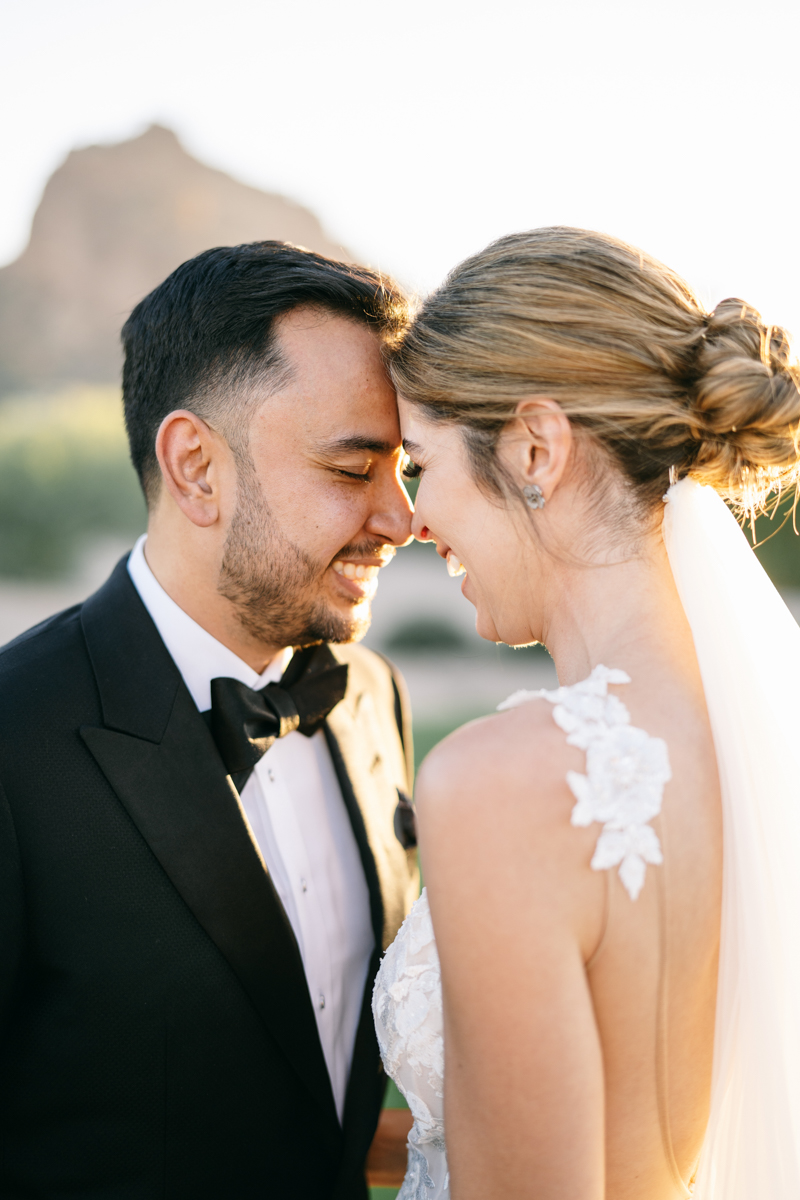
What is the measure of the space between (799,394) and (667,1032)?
3.38 ft

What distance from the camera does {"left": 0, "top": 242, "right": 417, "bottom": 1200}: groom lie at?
4.77ft

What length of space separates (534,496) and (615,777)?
533mm

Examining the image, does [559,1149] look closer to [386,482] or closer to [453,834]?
[453,834]

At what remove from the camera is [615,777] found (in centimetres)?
102

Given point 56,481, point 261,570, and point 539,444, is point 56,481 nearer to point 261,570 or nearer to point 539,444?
point 261,570

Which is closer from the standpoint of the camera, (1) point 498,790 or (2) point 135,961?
(1) point 498,790

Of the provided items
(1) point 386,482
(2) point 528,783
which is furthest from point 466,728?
(1) point 386,482

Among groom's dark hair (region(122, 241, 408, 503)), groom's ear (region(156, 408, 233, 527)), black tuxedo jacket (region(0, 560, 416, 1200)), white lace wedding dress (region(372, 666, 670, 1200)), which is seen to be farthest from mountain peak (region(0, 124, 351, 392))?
white lace wedding dress (region(372, 666, 670, 1200))

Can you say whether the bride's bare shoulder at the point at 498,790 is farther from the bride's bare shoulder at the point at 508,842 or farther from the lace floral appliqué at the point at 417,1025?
the lace floral appliqué at the point at 417,1025

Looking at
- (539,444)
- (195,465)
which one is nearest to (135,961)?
(195,465)

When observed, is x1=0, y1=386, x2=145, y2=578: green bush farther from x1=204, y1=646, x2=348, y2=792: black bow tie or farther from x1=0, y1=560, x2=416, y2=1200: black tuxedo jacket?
x1=0, y1=560, x2=416, y2=1200: black tuxedo jacket

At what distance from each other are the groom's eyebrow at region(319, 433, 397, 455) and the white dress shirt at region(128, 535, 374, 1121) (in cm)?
54

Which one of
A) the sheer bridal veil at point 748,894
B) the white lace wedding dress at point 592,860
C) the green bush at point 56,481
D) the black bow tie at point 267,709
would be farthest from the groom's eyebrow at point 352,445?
the green bush at point 56,481

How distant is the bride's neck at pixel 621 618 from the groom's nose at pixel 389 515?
0.64 m
